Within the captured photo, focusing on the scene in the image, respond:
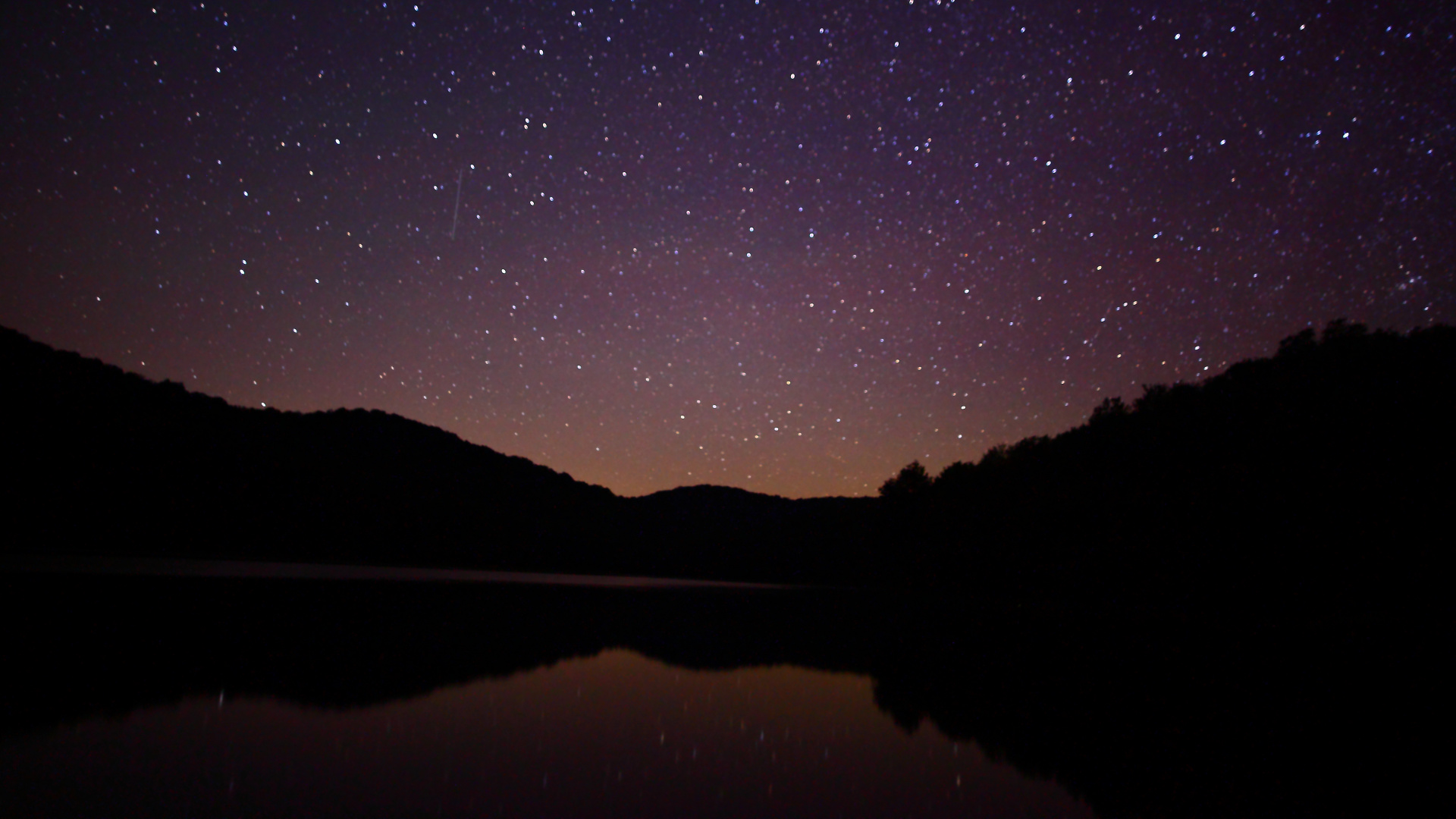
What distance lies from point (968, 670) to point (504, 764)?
8.50 metres

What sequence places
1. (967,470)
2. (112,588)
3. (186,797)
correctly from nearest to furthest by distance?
(186,797) < (112,588) < (967,470)

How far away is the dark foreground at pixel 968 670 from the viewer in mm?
5527

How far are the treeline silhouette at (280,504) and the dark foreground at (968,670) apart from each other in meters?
35.4

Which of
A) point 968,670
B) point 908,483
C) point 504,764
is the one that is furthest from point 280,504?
point 504,764

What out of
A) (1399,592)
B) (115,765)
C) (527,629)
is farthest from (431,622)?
(1399,592)

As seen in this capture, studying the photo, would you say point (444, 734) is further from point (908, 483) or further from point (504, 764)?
point (908, 483)

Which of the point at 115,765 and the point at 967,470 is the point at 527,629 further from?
the point at 967,470

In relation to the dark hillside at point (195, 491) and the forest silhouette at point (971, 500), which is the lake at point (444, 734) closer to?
the forest silhouette at point (971, 500)

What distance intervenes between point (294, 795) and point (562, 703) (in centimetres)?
326

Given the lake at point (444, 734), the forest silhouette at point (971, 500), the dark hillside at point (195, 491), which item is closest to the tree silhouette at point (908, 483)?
the forest silhouette at point (971, 500)

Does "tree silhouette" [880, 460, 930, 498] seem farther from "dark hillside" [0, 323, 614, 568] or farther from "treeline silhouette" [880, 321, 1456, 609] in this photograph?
"dark hillside" [0, 323, 614, 568]

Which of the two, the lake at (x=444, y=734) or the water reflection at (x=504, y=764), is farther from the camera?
the lake at (x=444, y=734)

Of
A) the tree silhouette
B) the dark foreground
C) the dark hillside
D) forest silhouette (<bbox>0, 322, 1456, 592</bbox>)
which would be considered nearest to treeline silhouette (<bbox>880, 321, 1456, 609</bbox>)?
forest silhouette (<bbox>0, 322, 1456, 592</bbox>)

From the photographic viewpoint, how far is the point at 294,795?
13.5ft
